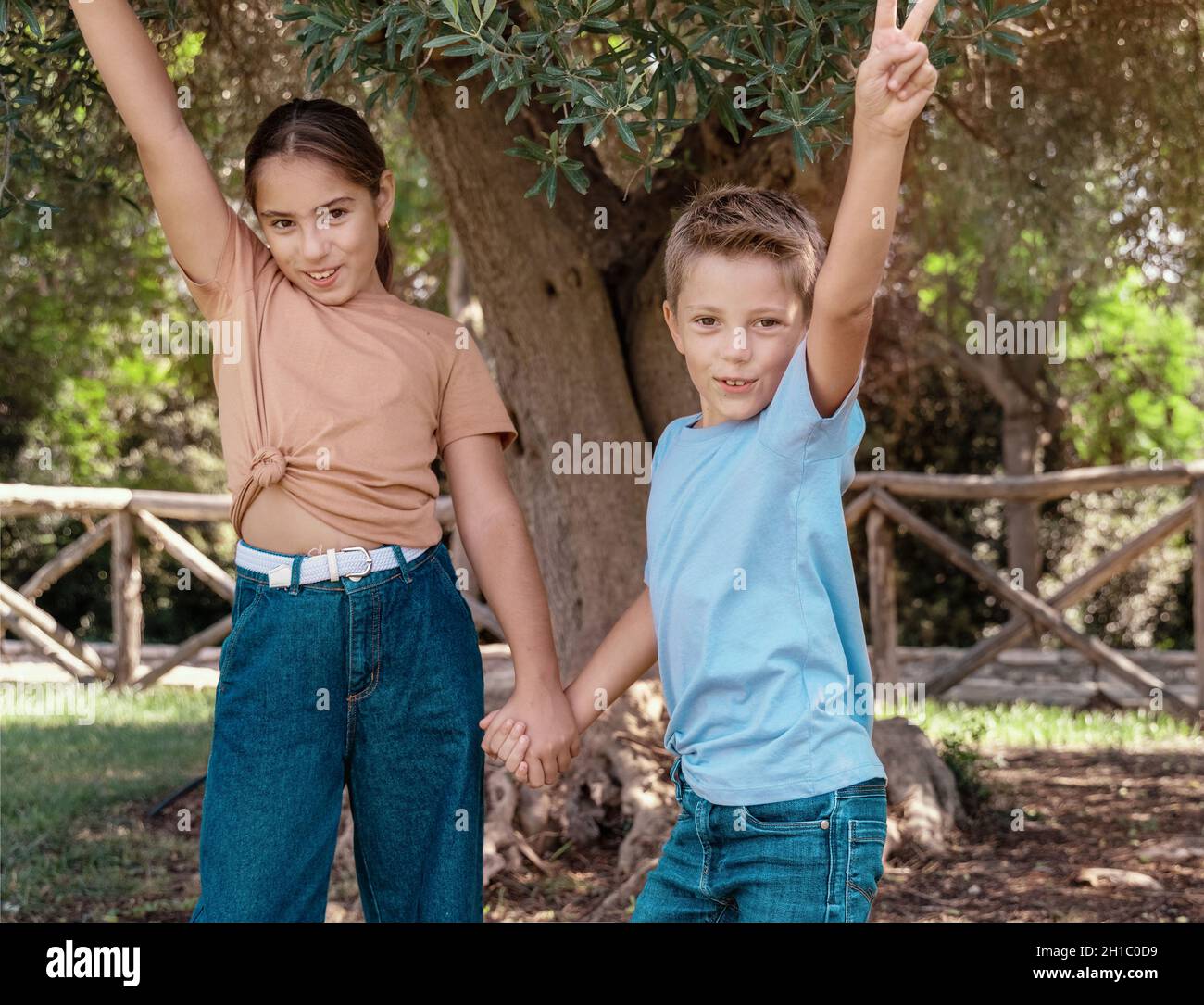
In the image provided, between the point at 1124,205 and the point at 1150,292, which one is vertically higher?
the point at 1124,205

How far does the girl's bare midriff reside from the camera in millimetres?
2193

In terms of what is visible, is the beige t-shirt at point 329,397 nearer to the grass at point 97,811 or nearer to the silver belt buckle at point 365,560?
the silver belt buckle at point 365,560

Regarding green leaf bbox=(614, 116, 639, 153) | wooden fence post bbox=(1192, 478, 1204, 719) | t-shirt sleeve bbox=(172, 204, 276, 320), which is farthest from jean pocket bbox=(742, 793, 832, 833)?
wooden fence post bbox=(1192, 478, 1204, 719)

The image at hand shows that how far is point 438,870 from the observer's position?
2.22 m

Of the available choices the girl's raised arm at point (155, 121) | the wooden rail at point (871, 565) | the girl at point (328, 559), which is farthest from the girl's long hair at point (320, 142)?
the wooden rail at point (871, 565)

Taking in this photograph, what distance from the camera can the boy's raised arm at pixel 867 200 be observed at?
1.79 meters

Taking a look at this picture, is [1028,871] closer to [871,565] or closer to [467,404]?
[467,404]

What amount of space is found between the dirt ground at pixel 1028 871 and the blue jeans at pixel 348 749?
6.08ft

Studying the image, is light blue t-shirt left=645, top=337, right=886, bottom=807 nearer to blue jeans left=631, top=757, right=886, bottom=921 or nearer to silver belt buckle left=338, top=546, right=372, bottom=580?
blue jeans left=631, top=757, right=886, bottom=921

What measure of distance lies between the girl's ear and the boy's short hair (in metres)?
0.53
